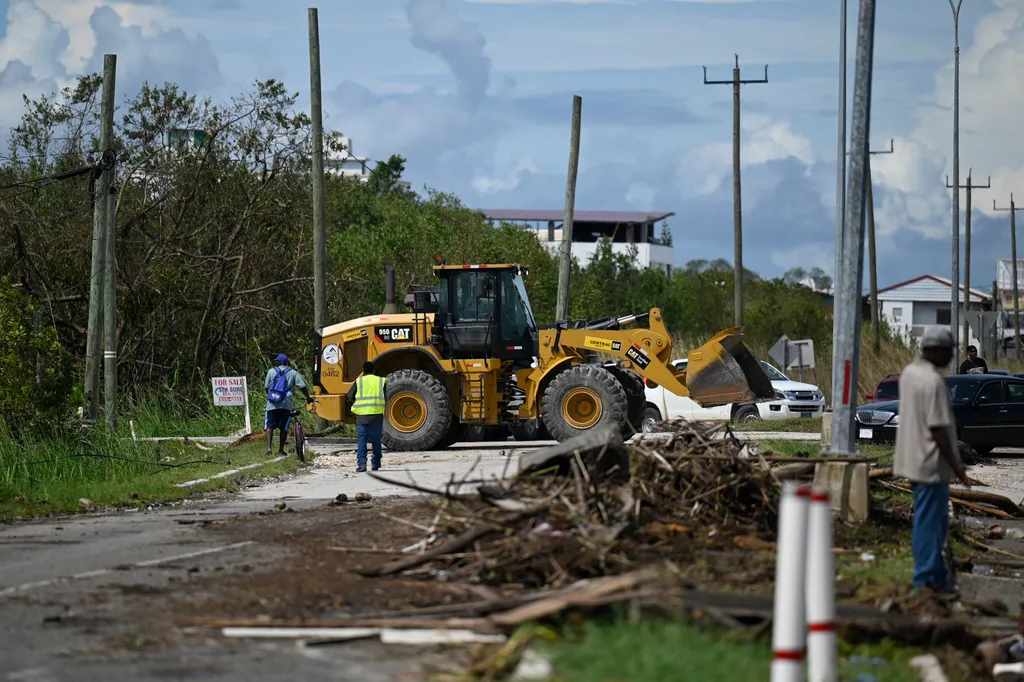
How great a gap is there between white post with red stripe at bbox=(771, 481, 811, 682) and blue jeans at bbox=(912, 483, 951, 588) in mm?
3570

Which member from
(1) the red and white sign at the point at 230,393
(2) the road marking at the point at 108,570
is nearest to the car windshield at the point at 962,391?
(1) the red and white sign at the point at 230,393

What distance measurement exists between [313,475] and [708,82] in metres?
27.9

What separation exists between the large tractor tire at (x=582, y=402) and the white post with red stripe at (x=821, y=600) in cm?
1731

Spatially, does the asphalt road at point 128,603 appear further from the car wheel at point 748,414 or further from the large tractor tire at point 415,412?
the car wheel at point 748,414

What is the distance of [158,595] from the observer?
29.3 feet

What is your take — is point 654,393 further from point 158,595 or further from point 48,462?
point 158,595

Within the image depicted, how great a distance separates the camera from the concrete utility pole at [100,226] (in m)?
23.2

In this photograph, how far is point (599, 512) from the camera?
10430 mm

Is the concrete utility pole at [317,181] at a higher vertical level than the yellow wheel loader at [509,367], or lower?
higher

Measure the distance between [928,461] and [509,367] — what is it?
16.2 m

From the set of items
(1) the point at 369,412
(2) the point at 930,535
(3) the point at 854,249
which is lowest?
(2) the point at 930,535

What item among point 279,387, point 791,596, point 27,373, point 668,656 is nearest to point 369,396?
point 279,387

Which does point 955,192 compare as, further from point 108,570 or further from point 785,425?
point 108,570

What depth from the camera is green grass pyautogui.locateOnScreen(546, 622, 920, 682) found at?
6.43 m
